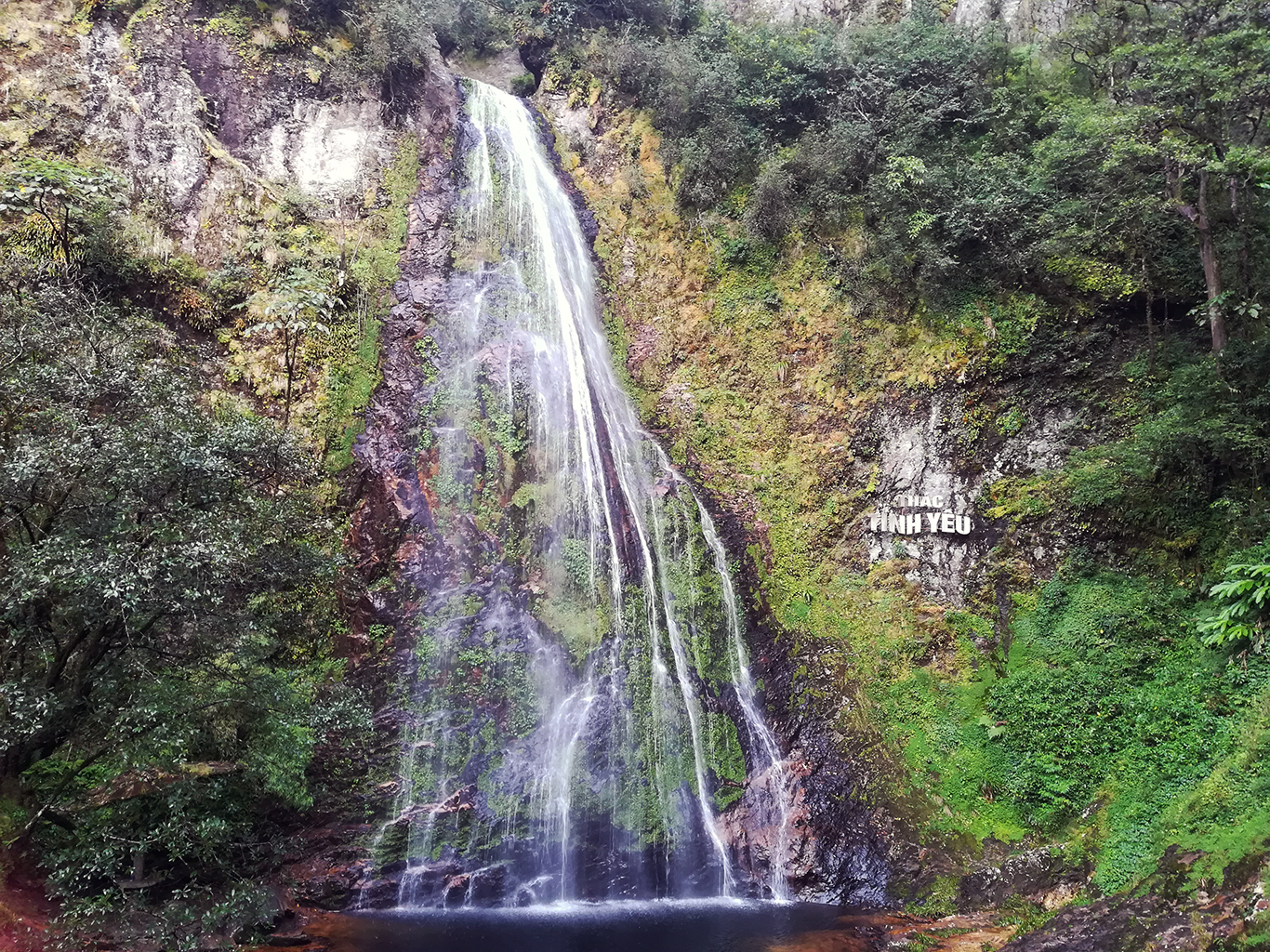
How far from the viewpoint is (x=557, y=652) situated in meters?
12.4

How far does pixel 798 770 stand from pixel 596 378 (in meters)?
9.06

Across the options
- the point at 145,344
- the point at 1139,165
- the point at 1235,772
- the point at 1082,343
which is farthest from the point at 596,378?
the point at 1235,772

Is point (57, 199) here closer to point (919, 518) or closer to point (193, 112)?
point (193, 112)

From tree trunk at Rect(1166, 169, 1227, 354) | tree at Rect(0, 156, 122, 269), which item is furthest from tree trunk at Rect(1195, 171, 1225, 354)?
tree at Rect(0, 156, 122, 269)

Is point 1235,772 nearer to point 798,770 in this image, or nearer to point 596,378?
point 798,770

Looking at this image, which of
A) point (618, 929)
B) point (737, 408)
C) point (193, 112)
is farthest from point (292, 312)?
point (618, 929)

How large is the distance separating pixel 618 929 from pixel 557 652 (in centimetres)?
428

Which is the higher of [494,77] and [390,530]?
[494,77]

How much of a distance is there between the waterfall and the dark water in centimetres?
35

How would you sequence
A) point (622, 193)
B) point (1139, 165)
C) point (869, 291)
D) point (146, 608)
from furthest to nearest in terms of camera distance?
point (622, 193), point (869, 291), point (1139, 165), point (146, 608)

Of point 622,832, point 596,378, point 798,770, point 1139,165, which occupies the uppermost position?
point 1139,165

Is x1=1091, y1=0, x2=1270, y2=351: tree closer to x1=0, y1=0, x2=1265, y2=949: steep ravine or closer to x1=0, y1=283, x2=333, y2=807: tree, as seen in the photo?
x1=0, y1=0, x2=1265, y2=949: steep ravine

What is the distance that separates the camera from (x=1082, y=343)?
13047 mm

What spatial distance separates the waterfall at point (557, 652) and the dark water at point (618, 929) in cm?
35
